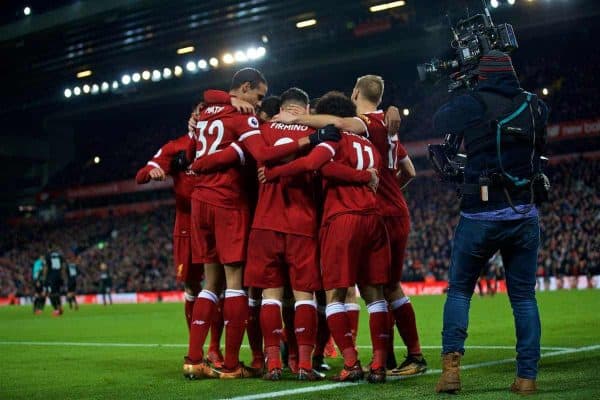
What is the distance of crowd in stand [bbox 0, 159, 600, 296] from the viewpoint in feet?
86.6

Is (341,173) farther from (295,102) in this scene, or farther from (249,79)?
(249,79)

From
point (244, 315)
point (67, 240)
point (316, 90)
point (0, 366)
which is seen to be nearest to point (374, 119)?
point (244, 315)

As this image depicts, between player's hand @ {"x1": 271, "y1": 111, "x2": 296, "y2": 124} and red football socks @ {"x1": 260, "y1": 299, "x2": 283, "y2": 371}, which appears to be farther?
player's hand @ {"x1": 271, "y1": 111, "x2": 296, "y2": 124}

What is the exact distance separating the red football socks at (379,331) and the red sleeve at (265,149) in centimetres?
137

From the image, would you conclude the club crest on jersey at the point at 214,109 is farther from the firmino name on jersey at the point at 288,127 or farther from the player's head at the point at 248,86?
the firmino name on jersey at the point at 288,127

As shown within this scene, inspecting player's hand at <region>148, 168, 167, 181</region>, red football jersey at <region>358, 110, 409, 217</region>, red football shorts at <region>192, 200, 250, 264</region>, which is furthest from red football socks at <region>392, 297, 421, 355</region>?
player's hand at <region>148, 168, 167, 181</region>

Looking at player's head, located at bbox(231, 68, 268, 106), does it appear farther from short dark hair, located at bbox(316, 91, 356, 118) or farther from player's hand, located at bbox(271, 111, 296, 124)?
short dark hair, located at bbox(316, 91, 356, 118)

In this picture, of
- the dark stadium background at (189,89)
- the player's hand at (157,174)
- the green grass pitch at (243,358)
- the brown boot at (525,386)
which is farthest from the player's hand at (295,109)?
the dark stadium background at (189,89)

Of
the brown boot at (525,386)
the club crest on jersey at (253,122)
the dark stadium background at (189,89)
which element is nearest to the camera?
the brown boot at (525,386)

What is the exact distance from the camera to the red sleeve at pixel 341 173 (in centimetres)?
642

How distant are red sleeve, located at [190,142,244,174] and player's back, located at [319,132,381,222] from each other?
2.71 ft

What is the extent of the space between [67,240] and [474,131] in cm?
4294

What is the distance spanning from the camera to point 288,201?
6.69m

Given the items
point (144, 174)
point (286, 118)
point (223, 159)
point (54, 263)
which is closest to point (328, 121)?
point (286, 118)
